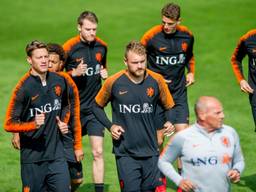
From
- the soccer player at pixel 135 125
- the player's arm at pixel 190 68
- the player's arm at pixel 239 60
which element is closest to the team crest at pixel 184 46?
the player's arm at pixel 190 68

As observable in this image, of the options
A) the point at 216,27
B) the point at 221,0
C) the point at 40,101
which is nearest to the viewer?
the point at 40,101

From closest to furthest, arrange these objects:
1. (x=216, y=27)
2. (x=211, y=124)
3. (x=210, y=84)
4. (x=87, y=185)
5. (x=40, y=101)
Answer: (x=211, y=124) → (x=40, y=101) → (x=87, y=185) → (x=210, y=84) → (x=216, y=27)

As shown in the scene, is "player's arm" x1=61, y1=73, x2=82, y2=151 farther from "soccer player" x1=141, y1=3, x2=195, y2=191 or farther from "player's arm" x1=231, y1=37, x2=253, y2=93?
"player's arm" x1=231, y1=37, x2=253, y2=93

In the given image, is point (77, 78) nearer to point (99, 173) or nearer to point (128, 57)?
point (99, 173)

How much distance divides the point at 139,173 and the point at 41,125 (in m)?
1.51

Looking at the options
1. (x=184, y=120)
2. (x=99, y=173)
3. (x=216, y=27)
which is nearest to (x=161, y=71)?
(x=184, y=120)

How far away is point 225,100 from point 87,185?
581 centimetres

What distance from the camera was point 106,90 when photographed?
1196 cm

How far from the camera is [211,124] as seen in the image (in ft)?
32.4

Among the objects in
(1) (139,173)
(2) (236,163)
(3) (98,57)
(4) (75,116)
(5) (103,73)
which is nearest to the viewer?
(2) (236,163)

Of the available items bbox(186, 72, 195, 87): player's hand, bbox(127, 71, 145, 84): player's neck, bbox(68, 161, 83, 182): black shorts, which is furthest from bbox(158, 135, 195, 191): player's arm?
bbox(186, 72, 195, 87): player's hand

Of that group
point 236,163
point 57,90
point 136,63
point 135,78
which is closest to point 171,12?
point 135,78

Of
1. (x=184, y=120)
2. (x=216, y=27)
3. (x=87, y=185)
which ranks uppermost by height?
(x=216, y=27)

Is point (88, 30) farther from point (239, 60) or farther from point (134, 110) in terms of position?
point (239, 60)
